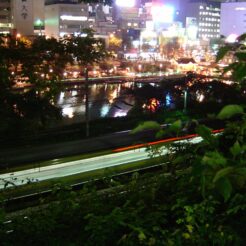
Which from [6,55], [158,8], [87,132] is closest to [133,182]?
[6,55]

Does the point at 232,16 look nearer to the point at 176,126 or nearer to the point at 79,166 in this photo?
the point at 79,166

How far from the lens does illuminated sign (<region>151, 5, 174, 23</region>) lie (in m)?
62.4

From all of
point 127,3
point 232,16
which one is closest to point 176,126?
point 232,16

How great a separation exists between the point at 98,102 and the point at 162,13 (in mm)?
41687

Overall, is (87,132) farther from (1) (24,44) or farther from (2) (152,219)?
(2) (152,219)

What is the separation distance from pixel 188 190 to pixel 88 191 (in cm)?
89

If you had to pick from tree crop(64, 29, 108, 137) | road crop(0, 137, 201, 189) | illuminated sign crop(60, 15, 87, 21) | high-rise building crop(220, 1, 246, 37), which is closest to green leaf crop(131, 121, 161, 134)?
tree crop(64, 29, 108, 137)

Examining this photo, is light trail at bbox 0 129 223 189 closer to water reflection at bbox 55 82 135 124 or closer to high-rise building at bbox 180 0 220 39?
water reflection at bbox 55 82 135 124

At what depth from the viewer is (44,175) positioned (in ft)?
27.9

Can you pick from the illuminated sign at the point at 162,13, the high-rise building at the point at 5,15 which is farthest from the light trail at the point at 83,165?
the illuminated sign at the point at 162,13

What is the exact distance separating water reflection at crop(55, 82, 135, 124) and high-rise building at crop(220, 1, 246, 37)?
2299 cm

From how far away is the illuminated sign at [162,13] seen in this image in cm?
6244

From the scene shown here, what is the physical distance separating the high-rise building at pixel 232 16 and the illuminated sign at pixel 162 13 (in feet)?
37.9

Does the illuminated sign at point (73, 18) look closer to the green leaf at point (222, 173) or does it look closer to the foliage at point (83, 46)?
the foliage at point (83, 46)
